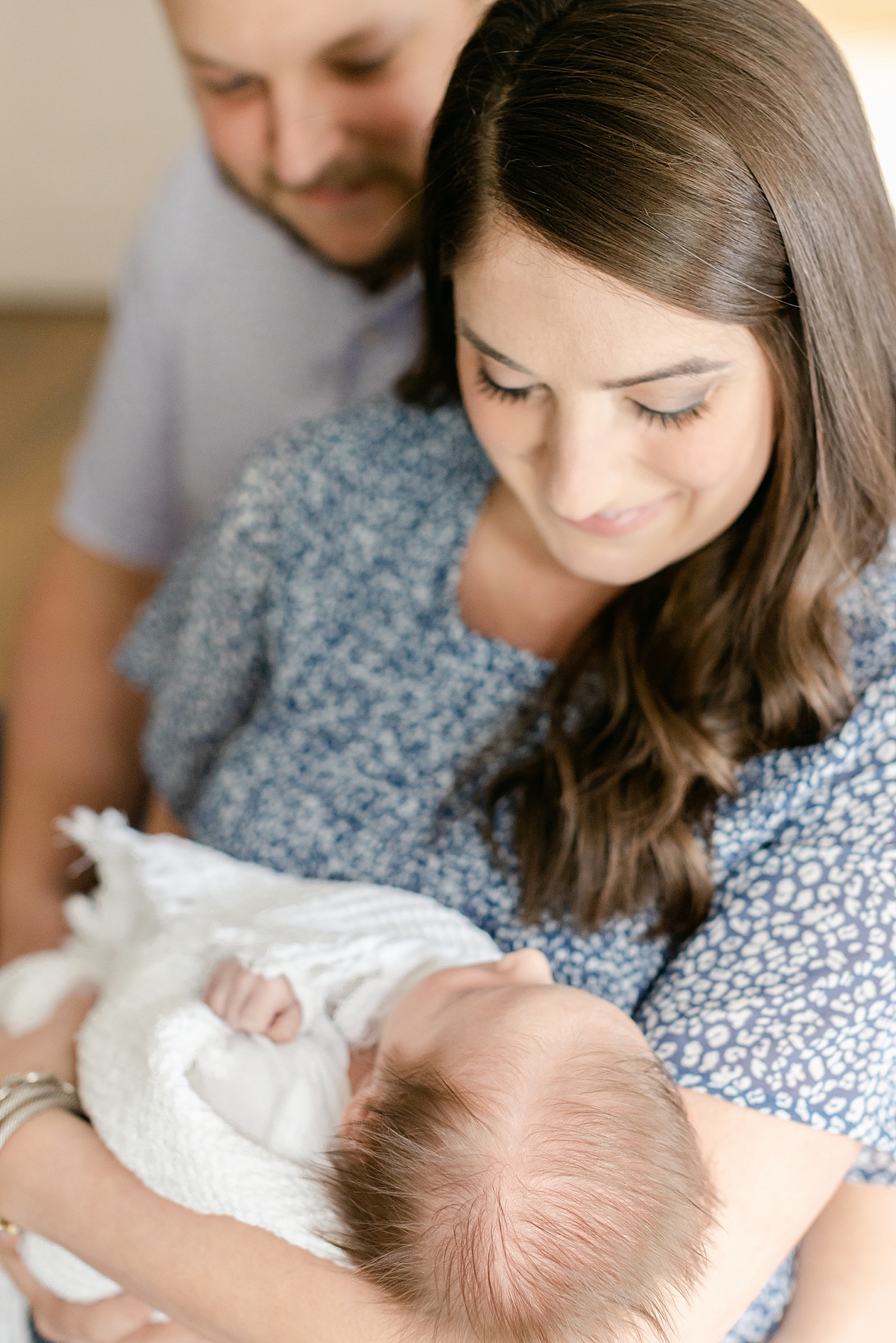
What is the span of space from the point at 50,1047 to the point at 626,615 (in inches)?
30.9

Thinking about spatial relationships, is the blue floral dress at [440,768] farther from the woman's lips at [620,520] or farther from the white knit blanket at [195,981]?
the woman's lips at [620,520]

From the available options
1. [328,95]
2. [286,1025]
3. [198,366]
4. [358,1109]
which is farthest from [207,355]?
[358,1109]

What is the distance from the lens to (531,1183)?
96cm

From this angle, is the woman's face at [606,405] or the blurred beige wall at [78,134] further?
the blurred beige wall at [78,134]

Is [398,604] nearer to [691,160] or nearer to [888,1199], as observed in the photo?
[691,160]

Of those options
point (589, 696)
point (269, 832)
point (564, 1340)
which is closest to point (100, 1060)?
point (269, 832)

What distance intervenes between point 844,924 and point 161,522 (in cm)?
134

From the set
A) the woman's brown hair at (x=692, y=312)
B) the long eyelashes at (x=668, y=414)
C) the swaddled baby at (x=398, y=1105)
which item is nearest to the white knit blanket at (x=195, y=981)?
the swaddled baby at (x=398, y=1105)

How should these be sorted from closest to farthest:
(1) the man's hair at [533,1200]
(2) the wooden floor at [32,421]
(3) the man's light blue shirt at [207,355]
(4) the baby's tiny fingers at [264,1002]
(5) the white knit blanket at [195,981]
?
(1) the man's hair at [533,1200] → (5) the white knit blanket at [195,981] → (4) the baby's tiny fingers at [264,1002] → (3) the man's light blue shirt at [207,355] → (2) the wooden floor at [32,421]

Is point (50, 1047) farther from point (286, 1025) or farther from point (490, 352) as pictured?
point (490, 352)

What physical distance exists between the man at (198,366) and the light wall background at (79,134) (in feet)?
8.87

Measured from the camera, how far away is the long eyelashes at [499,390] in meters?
1.10

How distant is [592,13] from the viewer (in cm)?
A: 101

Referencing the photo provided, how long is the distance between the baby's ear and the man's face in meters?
0.92
